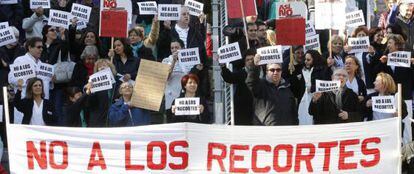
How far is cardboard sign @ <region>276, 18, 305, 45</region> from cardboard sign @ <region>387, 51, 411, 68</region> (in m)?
1.24

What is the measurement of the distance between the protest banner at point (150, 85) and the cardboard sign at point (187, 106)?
0.92 feet

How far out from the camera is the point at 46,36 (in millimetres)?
16578

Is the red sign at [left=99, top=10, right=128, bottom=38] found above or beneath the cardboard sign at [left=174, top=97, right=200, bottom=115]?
above

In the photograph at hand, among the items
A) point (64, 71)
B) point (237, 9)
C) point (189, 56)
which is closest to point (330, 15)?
point (237, 9)

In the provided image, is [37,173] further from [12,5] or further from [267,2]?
[267,2]

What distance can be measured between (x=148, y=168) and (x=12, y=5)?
519 centimetres

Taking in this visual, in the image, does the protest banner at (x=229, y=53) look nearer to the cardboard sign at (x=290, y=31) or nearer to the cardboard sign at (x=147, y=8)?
the cardboard sign at (x=290, y=31)

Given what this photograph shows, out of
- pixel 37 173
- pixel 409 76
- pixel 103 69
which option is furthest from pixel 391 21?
pixel 37 173

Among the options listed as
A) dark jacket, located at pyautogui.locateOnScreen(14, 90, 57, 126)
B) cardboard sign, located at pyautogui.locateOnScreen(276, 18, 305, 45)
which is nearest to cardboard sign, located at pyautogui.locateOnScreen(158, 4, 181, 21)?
cardboard sign, located at pyautogui.locateOnScreen(276, 18, 305, 45)

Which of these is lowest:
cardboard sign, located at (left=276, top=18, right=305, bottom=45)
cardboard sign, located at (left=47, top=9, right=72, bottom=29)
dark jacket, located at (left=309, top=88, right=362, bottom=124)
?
dark jacket, located at (left=309, top=88, right=362, bottom=124)

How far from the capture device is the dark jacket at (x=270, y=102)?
573 inches

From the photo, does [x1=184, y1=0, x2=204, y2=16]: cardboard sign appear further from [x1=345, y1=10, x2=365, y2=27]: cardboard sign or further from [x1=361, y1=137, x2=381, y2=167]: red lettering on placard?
[x1=361, y1=137, x2=381, y2=167]: red lettering on placard

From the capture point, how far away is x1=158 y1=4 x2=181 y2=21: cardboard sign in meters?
16.2

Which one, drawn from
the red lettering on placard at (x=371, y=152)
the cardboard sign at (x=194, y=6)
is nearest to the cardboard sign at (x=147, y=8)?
the cardboard sign at (x=194, y=6)
